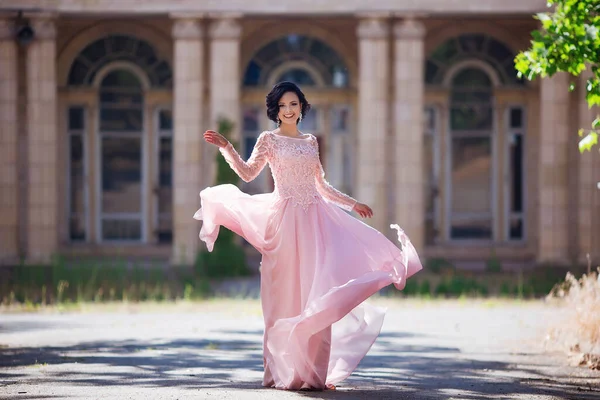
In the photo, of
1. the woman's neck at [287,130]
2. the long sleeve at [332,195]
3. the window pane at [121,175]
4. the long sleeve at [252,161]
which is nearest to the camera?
the long sleeve at [252,161]

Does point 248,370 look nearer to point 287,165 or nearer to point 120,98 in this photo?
point 287,165

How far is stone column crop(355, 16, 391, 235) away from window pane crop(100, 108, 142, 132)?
536 cm

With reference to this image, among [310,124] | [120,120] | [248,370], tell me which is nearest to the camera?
[248,370]

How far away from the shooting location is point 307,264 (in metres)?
8.10

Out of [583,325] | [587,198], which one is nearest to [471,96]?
[587,198]

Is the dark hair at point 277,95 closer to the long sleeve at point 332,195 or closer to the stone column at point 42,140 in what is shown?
the long sleeve at point 332,195

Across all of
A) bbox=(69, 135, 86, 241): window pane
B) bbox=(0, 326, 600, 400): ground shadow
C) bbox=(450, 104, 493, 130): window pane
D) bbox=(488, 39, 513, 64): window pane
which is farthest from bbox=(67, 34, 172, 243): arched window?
bbox=(0, 326, 600, 400): ground shadow

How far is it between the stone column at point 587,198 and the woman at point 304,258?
49.5 ft

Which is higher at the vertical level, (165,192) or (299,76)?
(299,76)

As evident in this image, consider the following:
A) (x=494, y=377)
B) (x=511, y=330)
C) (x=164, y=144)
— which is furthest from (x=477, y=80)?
(x=494, y=377)

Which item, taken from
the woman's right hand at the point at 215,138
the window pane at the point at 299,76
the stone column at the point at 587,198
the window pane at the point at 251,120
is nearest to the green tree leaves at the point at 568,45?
the woman's right hand at the point at 215,138

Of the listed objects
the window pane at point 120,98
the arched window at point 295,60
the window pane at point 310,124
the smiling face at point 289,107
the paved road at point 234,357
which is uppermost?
the arched window at point 295,60

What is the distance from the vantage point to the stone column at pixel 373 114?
2305 cm

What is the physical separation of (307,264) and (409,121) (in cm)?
1519
